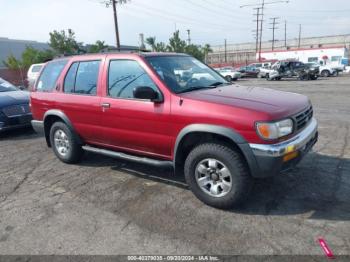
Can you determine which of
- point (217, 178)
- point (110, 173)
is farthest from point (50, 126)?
point (217, 178)

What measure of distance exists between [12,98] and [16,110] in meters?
0.39

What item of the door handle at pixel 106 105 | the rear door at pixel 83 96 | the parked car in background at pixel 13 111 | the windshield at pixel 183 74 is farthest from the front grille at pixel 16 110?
the windshield at pixel 183 74

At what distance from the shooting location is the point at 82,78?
202 inches

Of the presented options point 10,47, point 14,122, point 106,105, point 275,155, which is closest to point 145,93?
point 106,105

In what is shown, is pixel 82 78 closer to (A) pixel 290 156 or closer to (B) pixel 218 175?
(B) pixel 218 175

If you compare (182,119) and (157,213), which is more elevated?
(182,119)

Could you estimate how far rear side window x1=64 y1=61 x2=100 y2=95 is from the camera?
16.1ft

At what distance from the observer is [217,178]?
12.5 ft

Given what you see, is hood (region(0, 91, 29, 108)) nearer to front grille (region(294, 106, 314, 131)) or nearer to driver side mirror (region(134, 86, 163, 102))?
driver side mirror (region(134, 86, 163, 102))

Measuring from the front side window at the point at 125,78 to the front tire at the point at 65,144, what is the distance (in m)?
1.26

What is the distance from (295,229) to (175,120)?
1.77 meters

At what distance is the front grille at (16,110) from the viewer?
7781mm

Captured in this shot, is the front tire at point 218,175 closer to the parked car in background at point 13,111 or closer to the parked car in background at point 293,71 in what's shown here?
the parked car in background at point 13,111

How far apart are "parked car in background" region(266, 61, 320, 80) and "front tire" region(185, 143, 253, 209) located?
2469 centimetres
